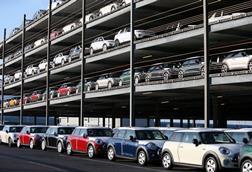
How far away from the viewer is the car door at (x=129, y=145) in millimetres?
19938

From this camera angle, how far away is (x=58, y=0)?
165 ft

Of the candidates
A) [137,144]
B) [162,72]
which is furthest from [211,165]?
[162,72]

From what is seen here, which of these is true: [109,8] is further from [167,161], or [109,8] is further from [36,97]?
[167,161]

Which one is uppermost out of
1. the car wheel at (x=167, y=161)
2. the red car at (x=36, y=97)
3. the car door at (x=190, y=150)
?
the red car at (x=36, y=97)

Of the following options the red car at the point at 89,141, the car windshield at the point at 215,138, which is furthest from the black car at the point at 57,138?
the car windshield at the point at 215,138

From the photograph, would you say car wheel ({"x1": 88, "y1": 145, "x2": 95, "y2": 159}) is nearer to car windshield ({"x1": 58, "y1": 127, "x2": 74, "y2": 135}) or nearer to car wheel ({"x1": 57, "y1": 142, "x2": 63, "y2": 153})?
car wheel ({"x1": 57, "y1": 142, "x2": 63, "y2": 153})

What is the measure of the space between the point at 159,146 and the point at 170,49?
1627 centimetres

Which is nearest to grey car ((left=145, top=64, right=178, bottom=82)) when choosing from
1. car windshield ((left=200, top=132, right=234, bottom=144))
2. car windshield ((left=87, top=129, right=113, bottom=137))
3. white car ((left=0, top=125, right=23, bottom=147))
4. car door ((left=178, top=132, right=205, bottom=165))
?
car windshield ((left=87, top=129, right=113, bottom=137))

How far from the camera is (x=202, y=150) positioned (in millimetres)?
16016

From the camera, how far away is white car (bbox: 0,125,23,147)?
109 ft

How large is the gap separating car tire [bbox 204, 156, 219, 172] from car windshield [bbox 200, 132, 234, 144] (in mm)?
671

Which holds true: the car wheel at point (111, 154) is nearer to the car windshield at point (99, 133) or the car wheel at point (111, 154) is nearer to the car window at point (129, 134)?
the car window at point (129, 134)

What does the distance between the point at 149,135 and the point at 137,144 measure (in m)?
0.86

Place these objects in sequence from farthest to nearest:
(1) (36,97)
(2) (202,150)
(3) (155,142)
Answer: (1) (36,97) < (3) (155,142) < (2) (202,150)
